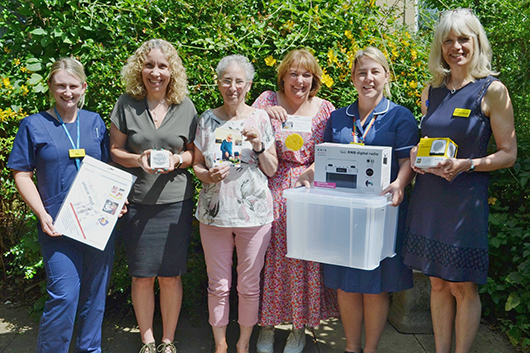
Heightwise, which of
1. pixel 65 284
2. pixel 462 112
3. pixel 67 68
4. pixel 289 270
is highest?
pixel 67 68

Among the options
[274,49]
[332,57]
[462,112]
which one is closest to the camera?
[462,112]

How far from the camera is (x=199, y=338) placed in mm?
3912

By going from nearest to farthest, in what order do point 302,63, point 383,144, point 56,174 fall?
point 56,174
point 383,144
point 302,63

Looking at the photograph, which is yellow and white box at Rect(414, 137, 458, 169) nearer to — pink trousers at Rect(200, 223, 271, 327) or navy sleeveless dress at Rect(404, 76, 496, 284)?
navy sleeveless dress at Rect(404, 76, 496, 284)

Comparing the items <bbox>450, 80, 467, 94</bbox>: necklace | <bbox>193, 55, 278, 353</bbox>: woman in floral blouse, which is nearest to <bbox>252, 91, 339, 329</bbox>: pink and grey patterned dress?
<bbox>193, 55, 278, 353</bbox>: woman in floral blouse

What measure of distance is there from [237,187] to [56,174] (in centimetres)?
110

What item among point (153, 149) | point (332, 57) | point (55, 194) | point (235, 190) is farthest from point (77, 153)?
point (332, 57)

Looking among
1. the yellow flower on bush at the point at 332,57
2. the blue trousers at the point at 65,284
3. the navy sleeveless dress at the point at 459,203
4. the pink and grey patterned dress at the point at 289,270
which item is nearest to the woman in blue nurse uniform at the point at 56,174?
the blue trousers at the point at 65,284

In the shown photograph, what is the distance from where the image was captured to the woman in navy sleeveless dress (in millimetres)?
2811

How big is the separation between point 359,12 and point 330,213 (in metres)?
1.84

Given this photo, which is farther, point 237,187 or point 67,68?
point 237,187

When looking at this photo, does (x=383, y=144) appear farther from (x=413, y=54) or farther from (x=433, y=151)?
(x=413, y=54)

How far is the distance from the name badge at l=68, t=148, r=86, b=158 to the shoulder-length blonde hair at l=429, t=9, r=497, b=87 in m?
2.19

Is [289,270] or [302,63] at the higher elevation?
[302,63]
